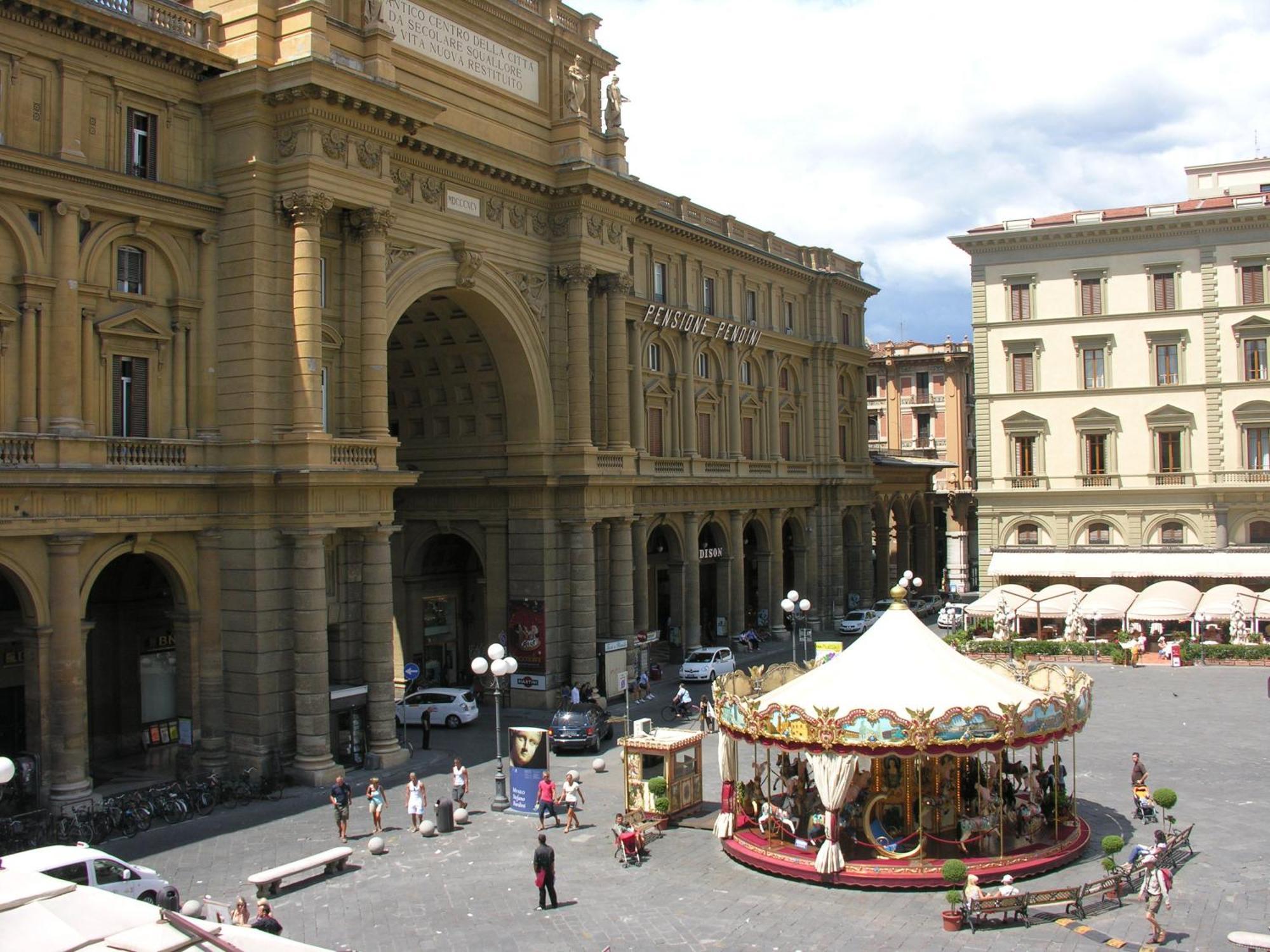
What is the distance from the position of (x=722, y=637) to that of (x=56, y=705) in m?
34.8

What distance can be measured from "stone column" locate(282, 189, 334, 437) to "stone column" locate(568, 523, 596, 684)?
13196 millimetres

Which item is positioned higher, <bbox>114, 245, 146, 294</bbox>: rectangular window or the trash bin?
<bbox>114, 245, 146, 294</bbox>: rectangular window

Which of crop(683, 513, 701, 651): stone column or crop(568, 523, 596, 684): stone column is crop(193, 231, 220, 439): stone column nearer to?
crop(568, 523, 596, 684): stone column

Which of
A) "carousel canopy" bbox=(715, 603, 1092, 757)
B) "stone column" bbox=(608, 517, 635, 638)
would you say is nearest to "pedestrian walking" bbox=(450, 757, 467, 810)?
"carousel canopy" bbox=(715, 603, 1092, 757)

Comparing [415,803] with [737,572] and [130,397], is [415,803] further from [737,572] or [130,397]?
[737,572]

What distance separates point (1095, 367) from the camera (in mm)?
61531

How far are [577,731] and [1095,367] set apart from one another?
126ft

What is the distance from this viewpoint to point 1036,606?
54750mm

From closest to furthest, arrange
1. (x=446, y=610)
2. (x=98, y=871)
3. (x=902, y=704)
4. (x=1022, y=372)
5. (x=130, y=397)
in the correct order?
(x=98, y=871) → (x=902, y=704) → (x=130, y=397) → (x=446, y=610) → (x=1022, y=372)

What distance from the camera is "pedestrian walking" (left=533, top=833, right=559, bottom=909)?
21766 millimetres

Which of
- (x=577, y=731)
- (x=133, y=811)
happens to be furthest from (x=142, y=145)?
(x=577, y=731)

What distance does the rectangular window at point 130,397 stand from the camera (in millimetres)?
30100

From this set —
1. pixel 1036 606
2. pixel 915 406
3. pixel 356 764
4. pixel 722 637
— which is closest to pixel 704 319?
pixel 722 637

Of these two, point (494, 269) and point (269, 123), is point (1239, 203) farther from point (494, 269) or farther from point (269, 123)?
point (269, 123)
